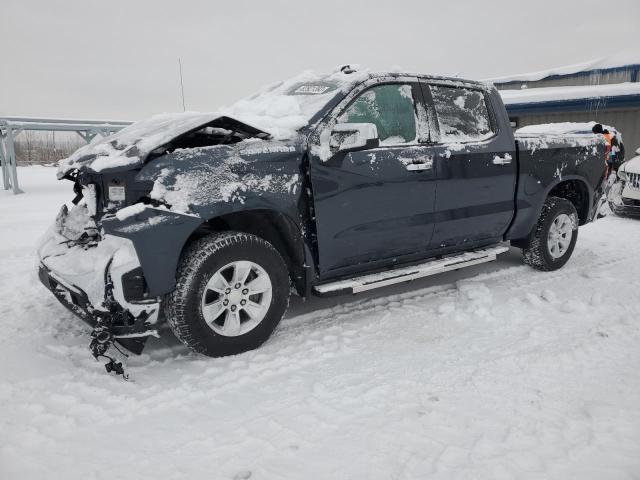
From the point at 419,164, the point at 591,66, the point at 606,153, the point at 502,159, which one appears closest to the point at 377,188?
the point at 419,164

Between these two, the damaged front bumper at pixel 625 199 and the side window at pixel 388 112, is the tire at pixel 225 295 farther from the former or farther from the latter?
the damaged front bumper at pixel 625 199

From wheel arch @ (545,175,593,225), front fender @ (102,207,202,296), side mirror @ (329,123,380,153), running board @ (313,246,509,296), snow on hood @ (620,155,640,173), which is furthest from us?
snow on hood @ (620,155,640,173)

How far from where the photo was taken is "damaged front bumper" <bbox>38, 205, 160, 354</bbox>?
255 cm

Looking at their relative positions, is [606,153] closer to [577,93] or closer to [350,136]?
[350,136]

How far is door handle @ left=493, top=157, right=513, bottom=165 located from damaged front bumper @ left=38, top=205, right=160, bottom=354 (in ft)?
10.0

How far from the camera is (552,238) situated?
15.7ft

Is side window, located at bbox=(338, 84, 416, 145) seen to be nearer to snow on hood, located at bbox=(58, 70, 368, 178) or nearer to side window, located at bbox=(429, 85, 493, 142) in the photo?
snow on hood, located at bbox=(58, 70, 368, 178)

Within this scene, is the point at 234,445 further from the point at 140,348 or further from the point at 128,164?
the point at 128,164

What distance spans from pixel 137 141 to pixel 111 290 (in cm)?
96

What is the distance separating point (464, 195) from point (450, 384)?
5.96 feet

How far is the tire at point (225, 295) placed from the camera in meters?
2.71

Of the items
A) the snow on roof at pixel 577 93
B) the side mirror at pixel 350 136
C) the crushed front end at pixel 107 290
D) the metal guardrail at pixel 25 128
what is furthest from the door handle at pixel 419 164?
the snow on roof at pixel 577 93

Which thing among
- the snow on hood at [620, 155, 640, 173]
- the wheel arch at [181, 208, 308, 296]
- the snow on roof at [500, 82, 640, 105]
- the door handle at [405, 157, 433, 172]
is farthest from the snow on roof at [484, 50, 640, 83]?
the wheel arch at [181, 208, 308, 296]

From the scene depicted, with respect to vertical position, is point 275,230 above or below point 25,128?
below
